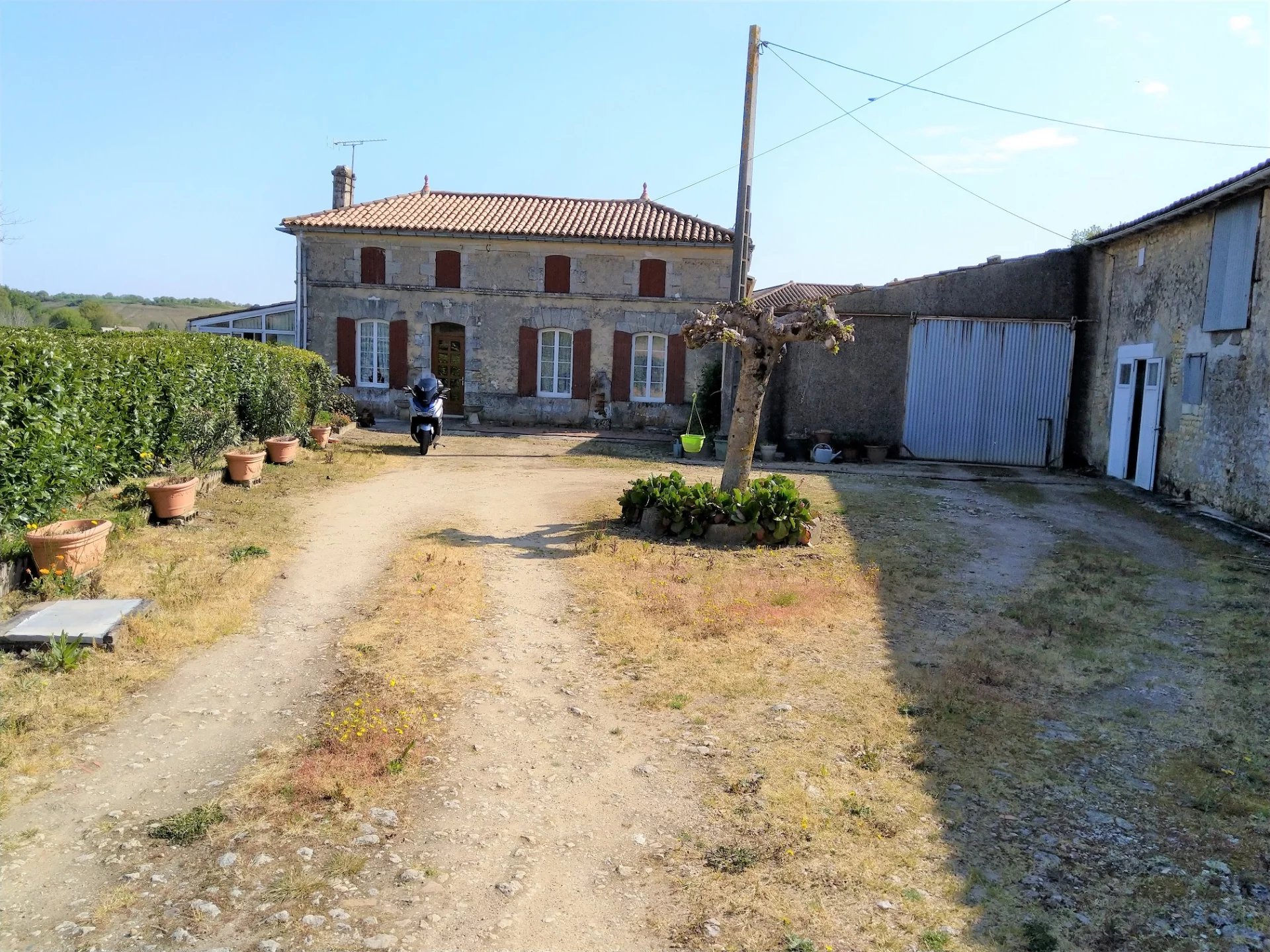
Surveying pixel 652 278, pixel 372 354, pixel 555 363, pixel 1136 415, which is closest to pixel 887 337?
pixel 1136 415

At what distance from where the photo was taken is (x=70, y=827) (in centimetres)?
356

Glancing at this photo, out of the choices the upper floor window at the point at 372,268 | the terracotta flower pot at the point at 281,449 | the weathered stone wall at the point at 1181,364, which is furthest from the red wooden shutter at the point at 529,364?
the weathered stone wall at the point at 1181,364

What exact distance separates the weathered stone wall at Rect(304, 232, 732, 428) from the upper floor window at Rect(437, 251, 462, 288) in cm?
9

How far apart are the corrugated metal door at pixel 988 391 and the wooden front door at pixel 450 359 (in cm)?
976

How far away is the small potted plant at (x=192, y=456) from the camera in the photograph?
7.95 m

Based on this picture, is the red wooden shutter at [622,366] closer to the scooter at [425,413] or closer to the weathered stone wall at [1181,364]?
the scooter at [425,413]

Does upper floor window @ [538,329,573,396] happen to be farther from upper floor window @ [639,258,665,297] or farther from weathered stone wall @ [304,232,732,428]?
upper floor window @ [639,258,665,297]

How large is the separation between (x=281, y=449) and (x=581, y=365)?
29.8ft

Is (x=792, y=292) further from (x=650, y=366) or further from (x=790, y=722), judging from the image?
(x=790, y=722)

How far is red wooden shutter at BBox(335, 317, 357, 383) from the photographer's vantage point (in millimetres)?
20078

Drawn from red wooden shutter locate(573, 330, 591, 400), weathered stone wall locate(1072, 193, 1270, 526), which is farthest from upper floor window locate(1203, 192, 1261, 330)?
red wooden shutter locate(573, 330, 591, 400)

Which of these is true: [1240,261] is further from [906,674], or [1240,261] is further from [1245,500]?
[906,674]

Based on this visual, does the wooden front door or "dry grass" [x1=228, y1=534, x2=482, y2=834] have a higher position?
the wooden front door

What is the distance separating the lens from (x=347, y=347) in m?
20.2
